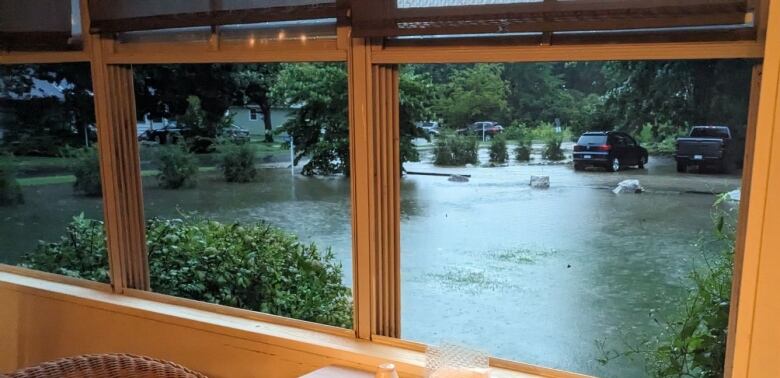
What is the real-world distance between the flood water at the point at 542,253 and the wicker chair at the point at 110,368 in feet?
1.93

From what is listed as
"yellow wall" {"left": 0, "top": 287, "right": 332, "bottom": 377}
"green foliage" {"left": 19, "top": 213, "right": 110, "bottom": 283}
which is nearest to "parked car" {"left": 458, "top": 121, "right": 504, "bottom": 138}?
"yellow wall" {"left": 0, "top": 287, "right": 332, "bottom": 377}

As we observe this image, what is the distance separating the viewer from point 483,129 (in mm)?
1631

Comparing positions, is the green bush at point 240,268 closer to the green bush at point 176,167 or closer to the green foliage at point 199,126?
the green bush at point 176,167

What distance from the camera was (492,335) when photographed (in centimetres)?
171

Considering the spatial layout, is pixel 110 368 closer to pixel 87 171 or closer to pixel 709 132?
pixel 87 171

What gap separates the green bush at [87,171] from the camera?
2365 millimetres

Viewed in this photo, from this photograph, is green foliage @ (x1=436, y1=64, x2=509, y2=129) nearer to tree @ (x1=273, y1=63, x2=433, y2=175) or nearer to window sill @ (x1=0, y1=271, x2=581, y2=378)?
tree @ (x1=273, y1=63, x2=433, y2=175)

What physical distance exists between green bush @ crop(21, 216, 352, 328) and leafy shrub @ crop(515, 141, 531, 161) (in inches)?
28.1

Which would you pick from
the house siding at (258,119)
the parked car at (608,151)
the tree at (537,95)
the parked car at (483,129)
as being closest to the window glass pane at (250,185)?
the house siding at (258,119)

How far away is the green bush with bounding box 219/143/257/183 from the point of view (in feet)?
6.91

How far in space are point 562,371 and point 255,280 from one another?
3.80 ft

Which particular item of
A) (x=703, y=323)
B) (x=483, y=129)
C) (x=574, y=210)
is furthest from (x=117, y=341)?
(x=703, y=323)

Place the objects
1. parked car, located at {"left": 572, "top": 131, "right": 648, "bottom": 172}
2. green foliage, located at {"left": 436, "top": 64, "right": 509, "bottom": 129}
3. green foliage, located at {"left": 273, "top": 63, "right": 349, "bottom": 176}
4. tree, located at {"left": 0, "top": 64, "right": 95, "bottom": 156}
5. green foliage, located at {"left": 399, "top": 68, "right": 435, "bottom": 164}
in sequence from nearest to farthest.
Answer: parked car, located at {"left": 572, "top": 131, "right": 648, "bottom": 172} < green foliage, located at {"left": 436, "top": 64, "right": 509, "bottom": 129} < green foliage, located at {"left": 399, "top": 68, "right": 435, "bottom": 164} < green foliage, located at {"left": 273, "top": 63, "right": 349, "bottom": 176} < tree, located at {"left": 0, "top": 64, "right": 95, "bottom": 156}

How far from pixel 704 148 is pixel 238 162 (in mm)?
1481
